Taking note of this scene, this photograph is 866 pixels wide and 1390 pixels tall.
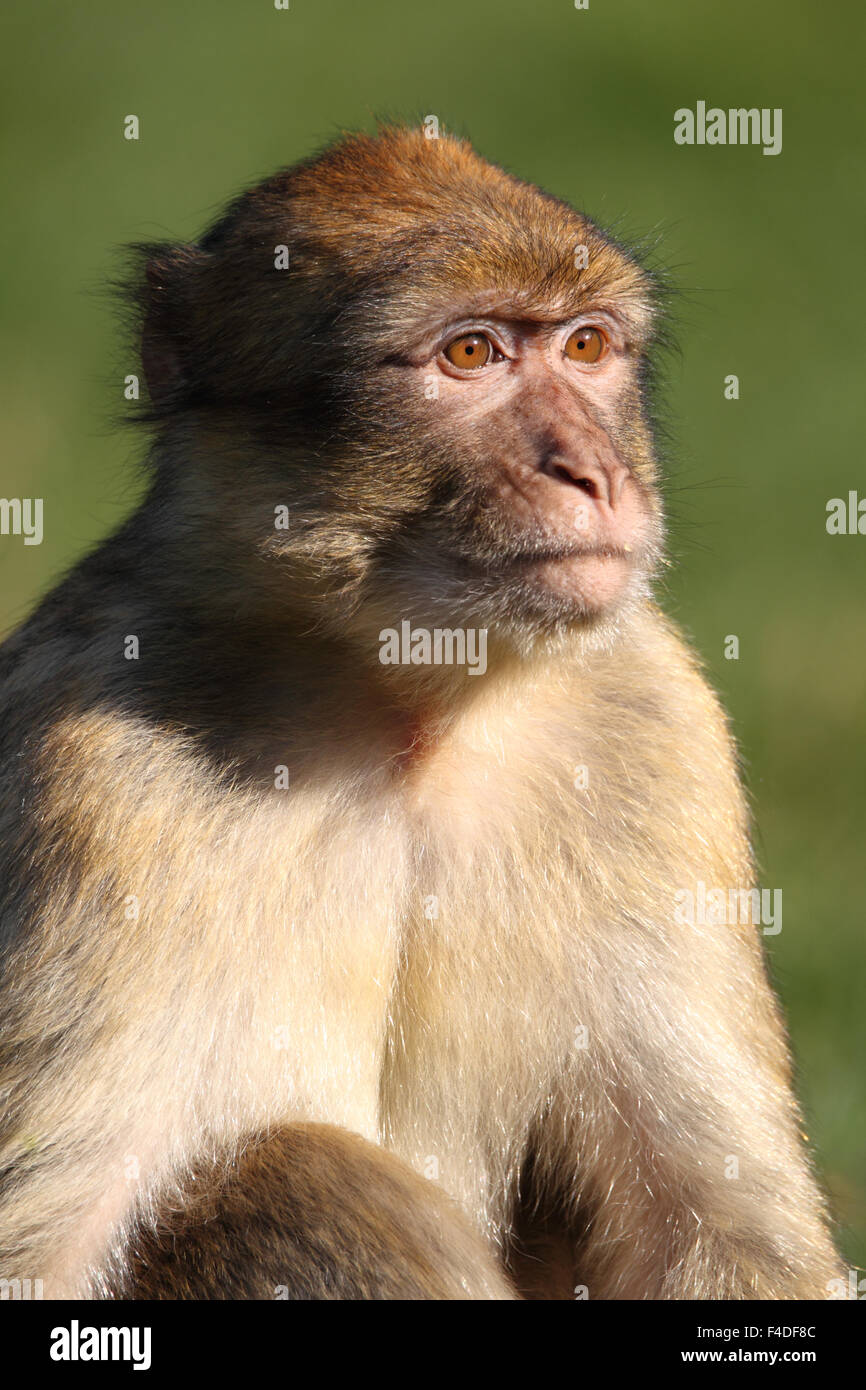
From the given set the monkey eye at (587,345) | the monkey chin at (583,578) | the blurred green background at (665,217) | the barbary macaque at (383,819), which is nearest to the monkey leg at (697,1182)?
the barbary macaque at (383,819)

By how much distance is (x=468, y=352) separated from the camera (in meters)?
4.64

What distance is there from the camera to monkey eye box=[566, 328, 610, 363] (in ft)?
16.0

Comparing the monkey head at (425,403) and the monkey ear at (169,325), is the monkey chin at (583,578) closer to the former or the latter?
the monkey head at (425,403)

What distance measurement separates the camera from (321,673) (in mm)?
4793

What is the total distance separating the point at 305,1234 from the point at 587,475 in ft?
5.70

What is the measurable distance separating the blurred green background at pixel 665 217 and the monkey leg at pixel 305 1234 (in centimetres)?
304

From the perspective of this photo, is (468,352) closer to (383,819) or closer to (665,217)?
(383,819)

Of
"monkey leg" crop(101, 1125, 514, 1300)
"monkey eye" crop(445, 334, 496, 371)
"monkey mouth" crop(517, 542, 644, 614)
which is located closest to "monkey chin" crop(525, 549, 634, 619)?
"monkey mouth" crop(517, 542, 644, 614)

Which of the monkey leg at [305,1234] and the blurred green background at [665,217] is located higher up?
the blurred green background at [665,217]

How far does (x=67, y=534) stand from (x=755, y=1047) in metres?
7.67

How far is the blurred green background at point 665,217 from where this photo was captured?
10.1 m

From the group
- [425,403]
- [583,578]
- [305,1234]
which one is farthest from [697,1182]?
[425,403]

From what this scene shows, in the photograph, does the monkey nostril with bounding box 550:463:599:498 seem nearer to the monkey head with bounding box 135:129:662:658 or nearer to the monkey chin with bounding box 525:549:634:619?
the monkey head with bounding box 135:129:662:658

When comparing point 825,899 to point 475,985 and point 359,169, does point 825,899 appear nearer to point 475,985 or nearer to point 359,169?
point 475,985
